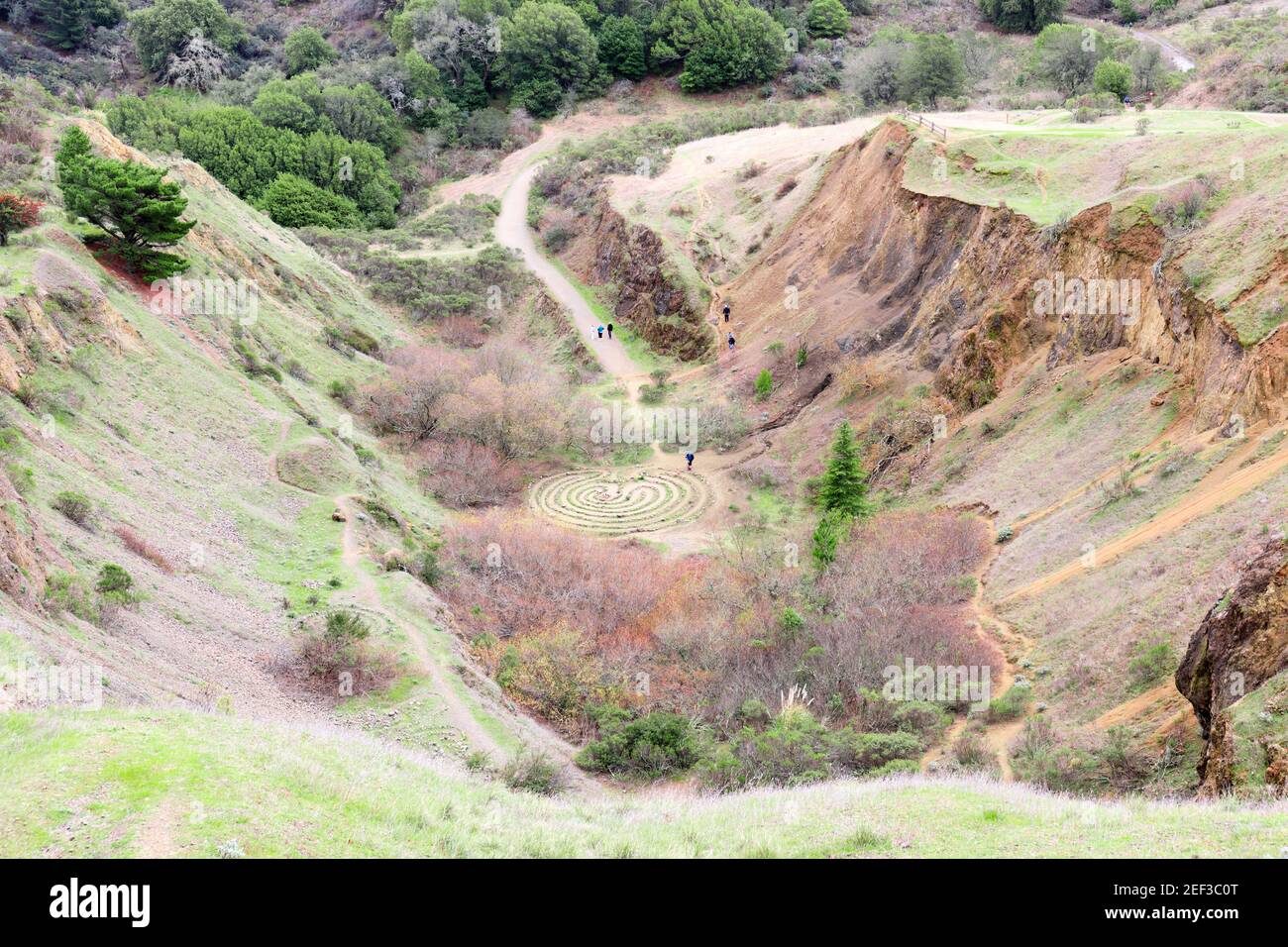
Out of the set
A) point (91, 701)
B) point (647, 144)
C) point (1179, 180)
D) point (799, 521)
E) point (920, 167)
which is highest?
point (647, 144)

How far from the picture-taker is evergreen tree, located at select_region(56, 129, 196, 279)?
1115 inches

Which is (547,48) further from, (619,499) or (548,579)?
(548,579)

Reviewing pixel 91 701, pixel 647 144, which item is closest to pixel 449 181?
pixel 647 144

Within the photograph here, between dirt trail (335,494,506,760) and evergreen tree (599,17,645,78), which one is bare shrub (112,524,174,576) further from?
evergreen tree (599,17,645,78)

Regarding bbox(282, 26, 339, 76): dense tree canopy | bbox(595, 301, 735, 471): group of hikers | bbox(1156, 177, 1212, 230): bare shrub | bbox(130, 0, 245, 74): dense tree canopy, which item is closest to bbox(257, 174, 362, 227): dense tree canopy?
bbox(595, 301, 735, 471): group of hikers

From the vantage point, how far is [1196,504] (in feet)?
63.6

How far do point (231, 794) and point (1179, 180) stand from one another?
28.5m

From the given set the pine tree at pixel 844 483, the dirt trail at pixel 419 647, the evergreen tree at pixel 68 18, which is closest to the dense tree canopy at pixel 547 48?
the evergreen tree at pixel 68 18

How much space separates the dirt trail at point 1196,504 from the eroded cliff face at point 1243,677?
19.3 ft

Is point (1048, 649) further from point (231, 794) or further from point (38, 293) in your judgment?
point (38, 293)

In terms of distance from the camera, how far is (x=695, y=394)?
39.7 meters

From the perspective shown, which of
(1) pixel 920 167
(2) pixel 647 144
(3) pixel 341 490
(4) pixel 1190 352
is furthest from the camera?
(2) pixel 647 144

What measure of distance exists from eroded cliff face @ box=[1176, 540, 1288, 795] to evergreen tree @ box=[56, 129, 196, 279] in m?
29.4

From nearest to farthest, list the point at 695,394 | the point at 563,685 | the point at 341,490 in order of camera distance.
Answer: the point at 563,685 → the point at 341,490 → the point at 695,394
